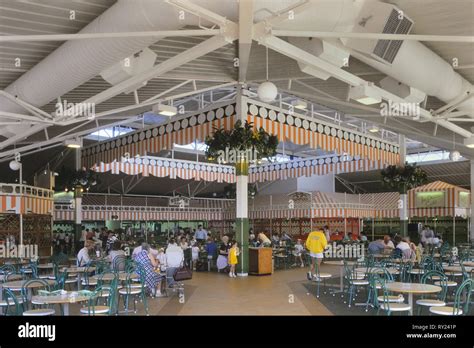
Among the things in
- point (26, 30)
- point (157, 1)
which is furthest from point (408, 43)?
point (26, 30)

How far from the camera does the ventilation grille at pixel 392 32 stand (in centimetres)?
604

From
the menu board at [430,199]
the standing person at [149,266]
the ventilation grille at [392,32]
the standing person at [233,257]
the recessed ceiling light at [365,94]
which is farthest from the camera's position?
the menu board at [430,199]

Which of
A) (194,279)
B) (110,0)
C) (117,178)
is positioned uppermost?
(110,0)

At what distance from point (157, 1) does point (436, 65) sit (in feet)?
15.1

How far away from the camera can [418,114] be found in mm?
9398

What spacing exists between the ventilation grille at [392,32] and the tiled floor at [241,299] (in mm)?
3926

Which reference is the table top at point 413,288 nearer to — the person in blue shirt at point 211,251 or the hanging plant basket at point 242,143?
the hanging plant basket at point 242,143

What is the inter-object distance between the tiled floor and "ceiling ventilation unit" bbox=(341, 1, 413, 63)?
395 cm

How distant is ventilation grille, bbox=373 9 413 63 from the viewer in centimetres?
604

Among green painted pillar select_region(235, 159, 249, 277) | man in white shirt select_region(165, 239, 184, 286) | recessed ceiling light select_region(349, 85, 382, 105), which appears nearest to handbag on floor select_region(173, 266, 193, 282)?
man in white shirt select_region(165, 239, 184, 286)

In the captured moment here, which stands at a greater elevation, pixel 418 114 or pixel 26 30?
pixel 26 30

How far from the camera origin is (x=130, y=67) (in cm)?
789

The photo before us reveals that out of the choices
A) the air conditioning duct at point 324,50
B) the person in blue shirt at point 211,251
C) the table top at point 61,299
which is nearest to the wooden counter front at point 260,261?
the person in blue shirt at point 211,251
